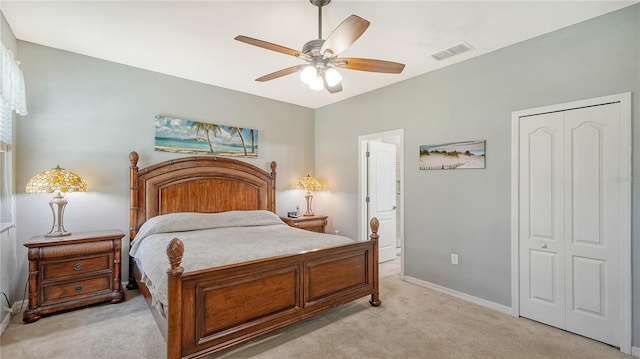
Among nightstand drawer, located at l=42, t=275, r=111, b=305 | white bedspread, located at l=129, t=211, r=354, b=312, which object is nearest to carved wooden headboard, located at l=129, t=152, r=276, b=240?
white bedspread, located at l=129, t=211, r=354, b=312

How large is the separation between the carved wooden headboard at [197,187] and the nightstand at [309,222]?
1.27 feet

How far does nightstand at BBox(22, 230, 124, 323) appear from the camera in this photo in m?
2.71

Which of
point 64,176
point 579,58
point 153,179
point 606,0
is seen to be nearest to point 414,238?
point 579,58

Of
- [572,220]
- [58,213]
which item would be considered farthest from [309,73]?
[58,213]

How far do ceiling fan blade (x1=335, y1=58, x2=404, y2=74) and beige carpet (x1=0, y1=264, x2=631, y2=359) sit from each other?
88.0 inches

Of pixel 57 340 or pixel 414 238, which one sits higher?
pixel 414 238

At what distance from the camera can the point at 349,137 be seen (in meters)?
4.87

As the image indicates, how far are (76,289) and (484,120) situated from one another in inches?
176

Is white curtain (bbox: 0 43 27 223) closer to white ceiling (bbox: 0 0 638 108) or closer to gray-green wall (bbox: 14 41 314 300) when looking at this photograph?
gray-green wall (bbox: 14 41 314 300)

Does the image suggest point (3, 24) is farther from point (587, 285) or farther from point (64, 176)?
point (587, 285)

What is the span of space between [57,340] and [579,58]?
4.96 m

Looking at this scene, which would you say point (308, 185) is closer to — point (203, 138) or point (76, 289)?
point (203, 138)

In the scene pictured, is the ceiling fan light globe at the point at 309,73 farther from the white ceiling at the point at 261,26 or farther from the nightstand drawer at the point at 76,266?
the nightstand drawer at the point at 76,266

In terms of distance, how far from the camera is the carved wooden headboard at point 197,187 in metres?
3.68
